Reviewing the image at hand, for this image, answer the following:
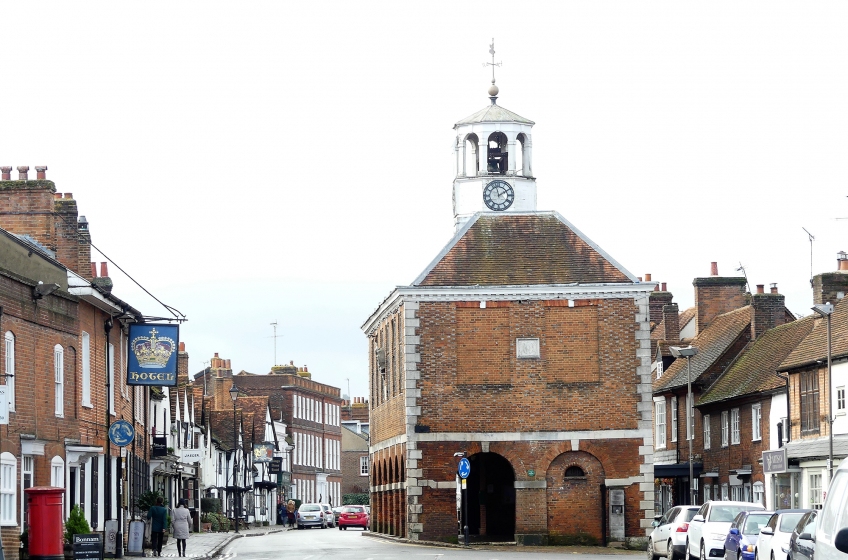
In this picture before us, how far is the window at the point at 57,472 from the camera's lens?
108 ft

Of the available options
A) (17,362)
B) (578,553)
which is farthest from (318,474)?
(17,362)

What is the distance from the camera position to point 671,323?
67250 mm

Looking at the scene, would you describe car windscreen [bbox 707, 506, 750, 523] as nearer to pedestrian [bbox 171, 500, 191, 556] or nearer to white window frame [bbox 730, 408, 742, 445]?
pedestrian [bbox 171, 500, 191, 556]

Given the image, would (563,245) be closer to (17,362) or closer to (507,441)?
(507,441)

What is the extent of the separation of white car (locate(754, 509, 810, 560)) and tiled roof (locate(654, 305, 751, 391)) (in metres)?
33.7

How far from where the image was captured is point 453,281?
50.6 meters

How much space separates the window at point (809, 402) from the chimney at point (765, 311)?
11.9 metres

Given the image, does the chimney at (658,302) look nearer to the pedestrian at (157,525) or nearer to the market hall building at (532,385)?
the market hall building at (532,385)

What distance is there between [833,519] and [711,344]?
49.5 meters

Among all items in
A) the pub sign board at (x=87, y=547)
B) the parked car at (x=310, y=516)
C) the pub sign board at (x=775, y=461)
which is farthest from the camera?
the parked car at (x=310, y=516)

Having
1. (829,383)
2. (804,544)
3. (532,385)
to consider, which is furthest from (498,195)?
(804,544)

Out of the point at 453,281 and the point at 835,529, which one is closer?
the point at 835,529

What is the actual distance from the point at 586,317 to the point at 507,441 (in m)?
5.12

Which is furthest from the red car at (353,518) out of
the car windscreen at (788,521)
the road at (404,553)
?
the car windscreen at (788,521)
